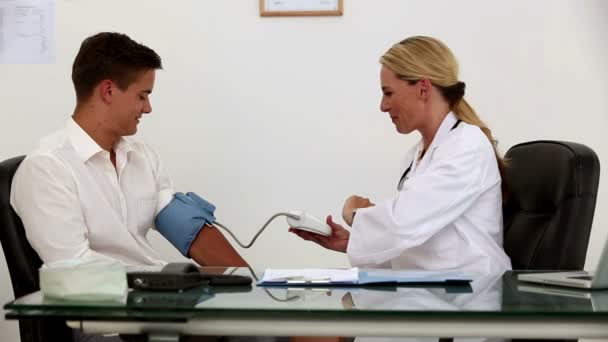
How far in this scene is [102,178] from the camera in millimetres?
2295

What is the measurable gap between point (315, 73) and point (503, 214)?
1041 millimetres

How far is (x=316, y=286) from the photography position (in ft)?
5.15

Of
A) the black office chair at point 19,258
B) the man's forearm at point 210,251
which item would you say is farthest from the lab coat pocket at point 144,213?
the black office chair at point 19,258

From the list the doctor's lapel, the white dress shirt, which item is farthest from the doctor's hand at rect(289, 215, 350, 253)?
the white dress shirt

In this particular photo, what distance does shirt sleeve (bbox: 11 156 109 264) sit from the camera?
6.61ft

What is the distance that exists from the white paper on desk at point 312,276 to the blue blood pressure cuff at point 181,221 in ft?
2.41

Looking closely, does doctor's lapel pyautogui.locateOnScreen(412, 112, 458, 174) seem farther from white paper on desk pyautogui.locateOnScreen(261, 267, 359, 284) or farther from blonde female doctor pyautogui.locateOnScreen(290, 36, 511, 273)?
white paper on desk pyautogui.locateOnScreen(261, 267, 359, 284)

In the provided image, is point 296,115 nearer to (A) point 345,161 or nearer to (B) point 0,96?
(A) point 345,161

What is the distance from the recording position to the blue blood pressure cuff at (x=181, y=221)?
242 centimetres

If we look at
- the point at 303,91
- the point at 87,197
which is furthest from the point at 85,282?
the point at 303,91

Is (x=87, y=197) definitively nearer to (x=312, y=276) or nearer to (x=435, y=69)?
(x=312, y=276)

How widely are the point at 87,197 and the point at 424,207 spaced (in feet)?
2.87

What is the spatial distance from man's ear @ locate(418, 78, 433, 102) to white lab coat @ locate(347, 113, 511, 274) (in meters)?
0.18

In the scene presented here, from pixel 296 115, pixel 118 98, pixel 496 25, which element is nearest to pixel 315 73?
pixel 296 115
